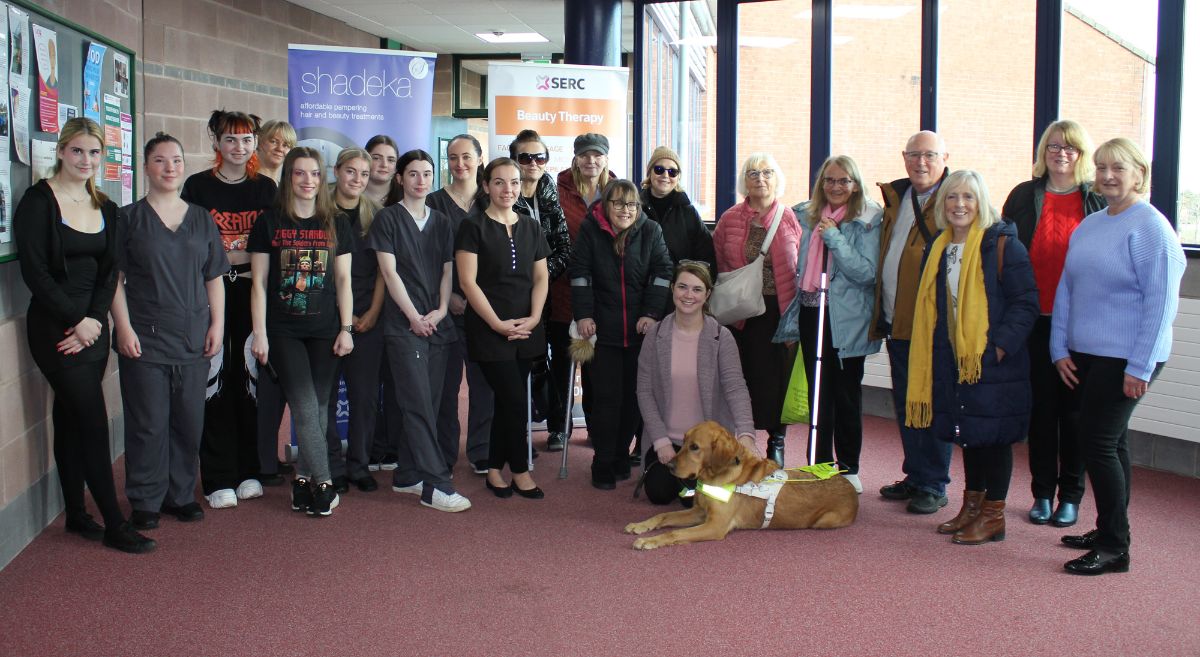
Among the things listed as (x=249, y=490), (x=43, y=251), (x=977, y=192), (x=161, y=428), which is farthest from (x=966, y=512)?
(x=43, y=251)

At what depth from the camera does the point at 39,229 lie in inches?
125

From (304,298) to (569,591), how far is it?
5.01 feet

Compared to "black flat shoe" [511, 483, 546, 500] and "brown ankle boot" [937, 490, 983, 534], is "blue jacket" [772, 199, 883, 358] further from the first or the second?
"black flat shoe" [511, 483, 546, 500]

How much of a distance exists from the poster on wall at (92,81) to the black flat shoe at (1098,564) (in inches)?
158

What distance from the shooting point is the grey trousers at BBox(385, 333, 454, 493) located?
393 centimetres

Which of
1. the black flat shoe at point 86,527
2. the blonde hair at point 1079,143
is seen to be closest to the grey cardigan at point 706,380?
the blonde hair at point 1079,143

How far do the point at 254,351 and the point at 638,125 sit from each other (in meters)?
4.40

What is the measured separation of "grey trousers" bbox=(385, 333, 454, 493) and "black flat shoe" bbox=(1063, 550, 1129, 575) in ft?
7.43

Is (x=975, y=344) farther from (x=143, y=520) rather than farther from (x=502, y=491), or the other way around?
(x=143, y=520)

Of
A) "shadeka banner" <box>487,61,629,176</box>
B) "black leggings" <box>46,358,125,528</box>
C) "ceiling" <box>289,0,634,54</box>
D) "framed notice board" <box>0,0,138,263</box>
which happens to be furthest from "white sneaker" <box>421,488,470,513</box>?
"ceiling" <box>289,0,634,54</box>

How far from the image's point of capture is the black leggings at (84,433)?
3318 millimetres

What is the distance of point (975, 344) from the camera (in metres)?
3.47

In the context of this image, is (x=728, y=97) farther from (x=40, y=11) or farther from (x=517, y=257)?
(x=40, y=11)

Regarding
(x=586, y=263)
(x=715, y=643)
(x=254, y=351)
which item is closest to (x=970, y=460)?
(x=715, y=643)
